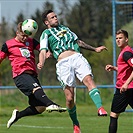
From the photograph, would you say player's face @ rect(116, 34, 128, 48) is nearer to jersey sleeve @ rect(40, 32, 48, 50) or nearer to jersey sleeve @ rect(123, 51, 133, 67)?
jersey sleeve @ rect(123, 51, 133, 67)

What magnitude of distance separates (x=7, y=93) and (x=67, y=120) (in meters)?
9.71

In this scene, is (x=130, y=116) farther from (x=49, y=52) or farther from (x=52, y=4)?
(x=52, y=4)

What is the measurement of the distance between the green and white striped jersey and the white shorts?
0.22 metres

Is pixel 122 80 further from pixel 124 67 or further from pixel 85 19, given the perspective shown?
pixel 85 19

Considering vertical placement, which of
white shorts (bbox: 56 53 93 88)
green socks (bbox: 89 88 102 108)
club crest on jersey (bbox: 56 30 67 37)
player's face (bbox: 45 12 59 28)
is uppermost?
player's face (bbox: 45 12 59 28)

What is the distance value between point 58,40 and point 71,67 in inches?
23.0

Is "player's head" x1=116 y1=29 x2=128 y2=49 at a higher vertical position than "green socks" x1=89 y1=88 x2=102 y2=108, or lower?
higher

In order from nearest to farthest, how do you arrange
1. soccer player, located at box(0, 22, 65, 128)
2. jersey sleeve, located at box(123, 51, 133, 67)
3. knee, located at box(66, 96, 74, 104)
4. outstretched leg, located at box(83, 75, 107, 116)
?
1. outstretched leg, located at box(83, 75, 107, 116)
2. jersey sleeve, located at box(123, 51, 133, 67)
3. knee, located at box(66, 96, 74, 104)
4. soccer player, located at box(0, 22, 65, 128)

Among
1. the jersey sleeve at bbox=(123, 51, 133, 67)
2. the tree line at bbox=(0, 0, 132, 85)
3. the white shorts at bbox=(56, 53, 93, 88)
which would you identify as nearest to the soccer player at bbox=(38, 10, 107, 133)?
the white shorts at bbox=(56, 53, 93, 88)

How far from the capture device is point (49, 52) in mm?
11383

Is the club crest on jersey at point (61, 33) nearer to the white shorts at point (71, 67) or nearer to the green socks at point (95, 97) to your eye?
the white shorts at point (71, 67)

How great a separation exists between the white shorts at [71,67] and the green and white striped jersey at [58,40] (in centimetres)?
22

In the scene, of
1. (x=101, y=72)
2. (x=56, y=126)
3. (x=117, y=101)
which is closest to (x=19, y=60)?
(x=117, y=101)

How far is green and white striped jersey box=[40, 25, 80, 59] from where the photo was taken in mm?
11109
